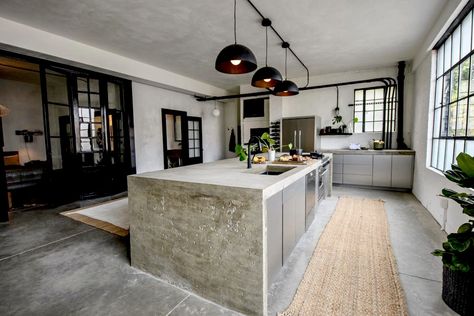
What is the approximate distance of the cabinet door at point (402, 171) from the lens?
5055 millimetres

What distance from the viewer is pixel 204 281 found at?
1.81m

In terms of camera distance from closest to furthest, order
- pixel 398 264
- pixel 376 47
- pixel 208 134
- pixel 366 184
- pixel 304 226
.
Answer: pixel 398 264
pixel 304 226
pixel 376 47
pixel 366 184
pixel 208 134

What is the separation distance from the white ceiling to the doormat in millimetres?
3188

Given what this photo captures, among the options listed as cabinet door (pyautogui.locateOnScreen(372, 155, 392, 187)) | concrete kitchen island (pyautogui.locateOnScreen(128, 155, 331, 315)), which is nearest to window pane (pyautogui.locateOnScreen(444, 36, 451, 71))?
cabinet door (pyautogui.locateOnScreen(372, 155, 392, 187))

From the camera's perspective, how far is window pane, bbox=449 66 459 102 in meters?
3.06

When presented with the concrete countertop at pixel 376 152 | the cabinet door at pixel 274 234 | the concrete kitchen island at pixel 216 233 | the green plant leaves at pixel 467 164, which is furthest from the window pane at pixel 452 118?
the cabinet door at pixel 274 234

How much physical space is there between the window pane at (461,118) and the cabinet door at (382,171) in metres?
2.41

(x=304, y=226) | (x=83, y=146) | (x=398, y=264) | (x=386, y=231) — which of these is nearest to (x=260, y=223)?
(x=304, y=226)

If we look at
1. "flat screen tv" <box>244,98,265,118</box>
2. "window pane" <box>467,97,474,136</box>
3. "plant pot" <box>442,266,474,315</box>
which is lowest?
"plant pot" <box>442,266,474,315</box>

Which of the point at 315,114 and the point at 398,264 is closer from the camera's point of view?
the point at 398,264

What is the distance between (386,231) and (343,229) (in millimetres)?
559

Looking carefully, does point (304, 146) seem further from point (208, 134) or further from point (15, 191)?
point (15, 191)

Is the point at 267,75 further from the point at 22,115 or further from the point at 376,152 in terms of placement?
the point at 22,115

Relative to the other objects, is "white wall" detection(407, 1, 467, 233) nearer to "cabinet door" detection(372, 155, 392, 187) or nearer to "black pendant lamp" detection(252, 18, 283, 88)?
"cabinet door" detection(372, 155, 392, 187)
